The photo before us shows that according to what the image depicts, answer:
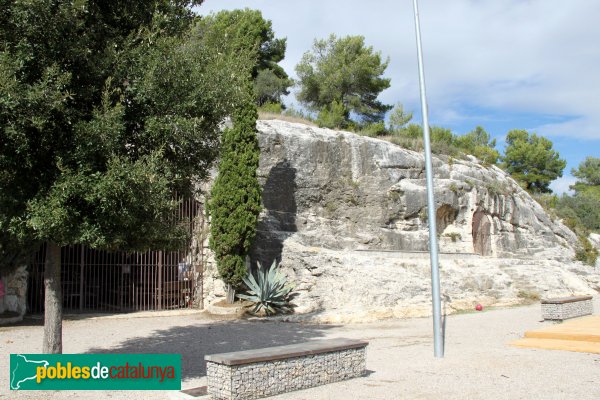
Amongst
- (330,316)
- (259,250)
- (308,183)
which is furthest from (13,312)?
(308,183)

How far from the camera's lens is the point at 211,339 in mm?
10422

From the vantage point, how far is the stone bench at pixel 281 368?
18.3ft

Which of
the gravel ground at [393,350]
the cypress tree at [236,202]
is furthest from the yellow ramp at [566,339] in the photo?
the cypress tree at [236,202]

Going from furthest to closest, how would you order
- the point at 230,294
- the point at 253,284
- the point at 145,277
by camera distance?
the point at 145,277
the point at 230,294
the point at 253,284

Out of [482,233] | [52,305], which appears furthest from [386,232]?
[52,305]

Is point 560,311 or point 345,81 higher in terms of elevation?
point 345,81

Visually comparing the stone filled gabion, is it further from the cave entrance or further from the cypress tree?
the cave entrance

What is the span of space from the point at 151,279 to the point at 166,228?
434 inches

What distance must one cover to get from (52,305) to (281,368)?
3.03m

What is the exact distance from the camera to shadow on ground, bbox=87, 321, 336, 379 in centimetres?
878

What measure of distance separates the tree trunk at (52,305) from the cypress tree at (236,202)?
8569mm

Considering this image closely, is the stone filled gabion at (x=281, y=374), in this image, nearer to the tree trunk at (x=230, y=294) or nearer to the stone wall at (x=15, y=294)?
the tree trunk at (x=230, y=294)

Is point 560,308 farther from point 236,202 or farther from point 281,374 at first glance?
point 236,202

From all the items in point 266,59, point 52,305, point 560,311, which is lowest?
point 560,311
